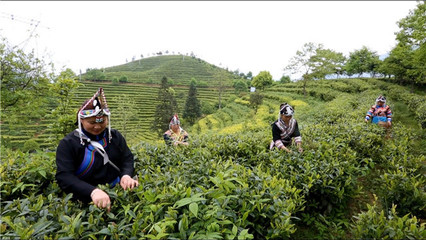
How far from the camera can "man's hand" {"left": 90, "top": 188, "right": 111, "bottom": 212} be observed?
163 centimetres

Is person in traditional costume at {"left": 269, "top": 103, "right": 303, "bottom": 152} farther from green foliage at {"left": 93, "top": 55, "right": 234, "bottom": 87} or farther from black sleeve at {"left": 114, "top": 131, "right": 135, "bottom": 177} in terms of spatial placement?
green foliage at {"left": 93, "top": 55, "right": 234, "bottom": 87}

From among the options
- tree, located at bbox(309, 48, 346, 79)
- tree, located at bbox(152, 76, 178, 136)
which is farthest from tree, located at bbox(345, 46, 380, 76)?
tree, located at bbox(152, 76, 178, 136)

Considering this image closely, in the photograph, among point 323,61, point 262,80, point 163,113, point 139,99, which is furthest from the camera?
point 262,80

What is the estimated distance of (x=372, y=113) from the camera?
236 inches

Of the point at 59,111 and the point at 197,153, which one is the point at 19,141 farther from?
the point at 197,153

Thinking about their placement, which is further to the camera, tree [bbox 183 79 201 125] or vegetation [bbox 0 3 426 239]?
tree [bbox 183 79 201 125]

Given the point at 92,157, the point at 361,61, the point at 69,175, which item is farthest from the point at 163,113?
the point at 361,61

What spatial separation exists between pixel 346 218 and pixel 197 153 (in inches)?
82.8

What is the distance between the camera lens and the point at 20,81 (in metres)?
10.7

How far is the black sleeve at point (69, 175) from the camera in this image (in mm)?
1746

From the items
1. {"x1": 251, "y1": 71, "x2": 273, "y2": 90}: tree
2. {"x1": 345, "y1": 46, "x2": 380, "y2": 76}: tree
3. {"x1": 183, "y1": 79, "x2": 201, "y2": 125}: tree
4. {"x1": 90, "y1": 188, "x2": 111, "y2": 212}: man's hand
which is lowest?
{"x1": 183, "y1": 79, "x2": 201, "y2": 125}: tree

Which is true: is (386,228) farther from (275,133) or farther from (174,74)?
(174,74)

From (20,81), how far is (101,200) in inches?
512

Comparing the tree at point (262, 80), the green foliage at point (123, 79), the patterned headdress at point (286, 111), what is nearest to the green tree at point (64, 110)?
the patterned headdress at point (286, 111)
